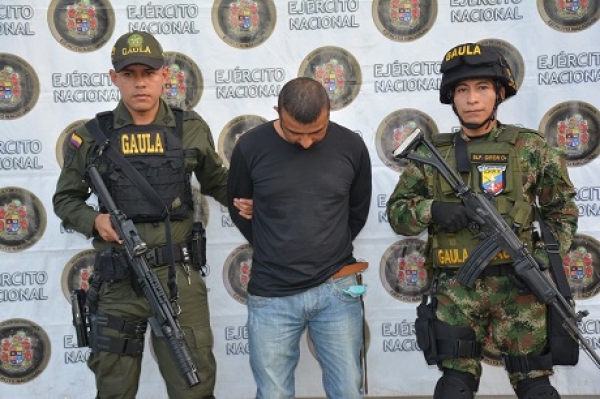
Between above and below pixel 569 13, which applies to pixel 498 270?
below

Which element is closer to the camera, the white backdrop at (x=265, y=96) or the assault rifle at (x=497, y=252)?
the assault rifle at (x=497, y=252)

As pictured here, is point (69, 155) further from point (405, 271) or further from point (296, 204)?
point (405, 271)

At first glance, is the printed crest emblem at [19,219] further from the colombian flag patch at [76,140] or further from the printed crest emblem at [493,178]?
the printed crest emblem at [493,178]

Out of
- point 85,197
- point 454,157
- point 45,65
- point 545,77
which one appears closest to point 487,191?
point 454,157

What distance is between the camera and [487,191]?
303 centimetres

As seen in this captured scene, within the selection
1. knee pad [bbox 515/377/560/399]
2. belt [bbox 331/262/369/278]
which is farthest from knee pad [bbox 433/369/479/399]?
belt [bbox 331/262/369/278]

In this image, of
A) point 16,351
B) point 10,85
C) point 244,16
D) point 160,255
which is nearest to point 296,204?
point 160,255

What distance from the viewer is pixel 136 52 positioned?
3.19 meters

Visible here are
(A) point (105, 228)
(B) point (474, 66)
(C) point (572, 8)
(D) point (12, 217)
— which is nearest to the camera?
(B) point (474, 66)

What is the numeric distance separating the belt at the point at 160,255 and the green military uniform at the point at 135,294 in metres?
0.03

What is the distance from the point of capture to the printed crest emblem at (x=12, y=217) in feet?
12.6

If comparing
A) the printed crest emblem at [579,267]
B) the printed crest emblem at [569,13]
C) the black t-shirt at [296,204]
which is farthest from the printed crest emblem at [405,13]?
the printed crest emblem at [579,267]

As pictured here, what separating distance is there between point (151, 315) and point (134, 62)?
1.09 m

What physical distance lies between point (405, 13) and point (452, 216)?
1305mm
